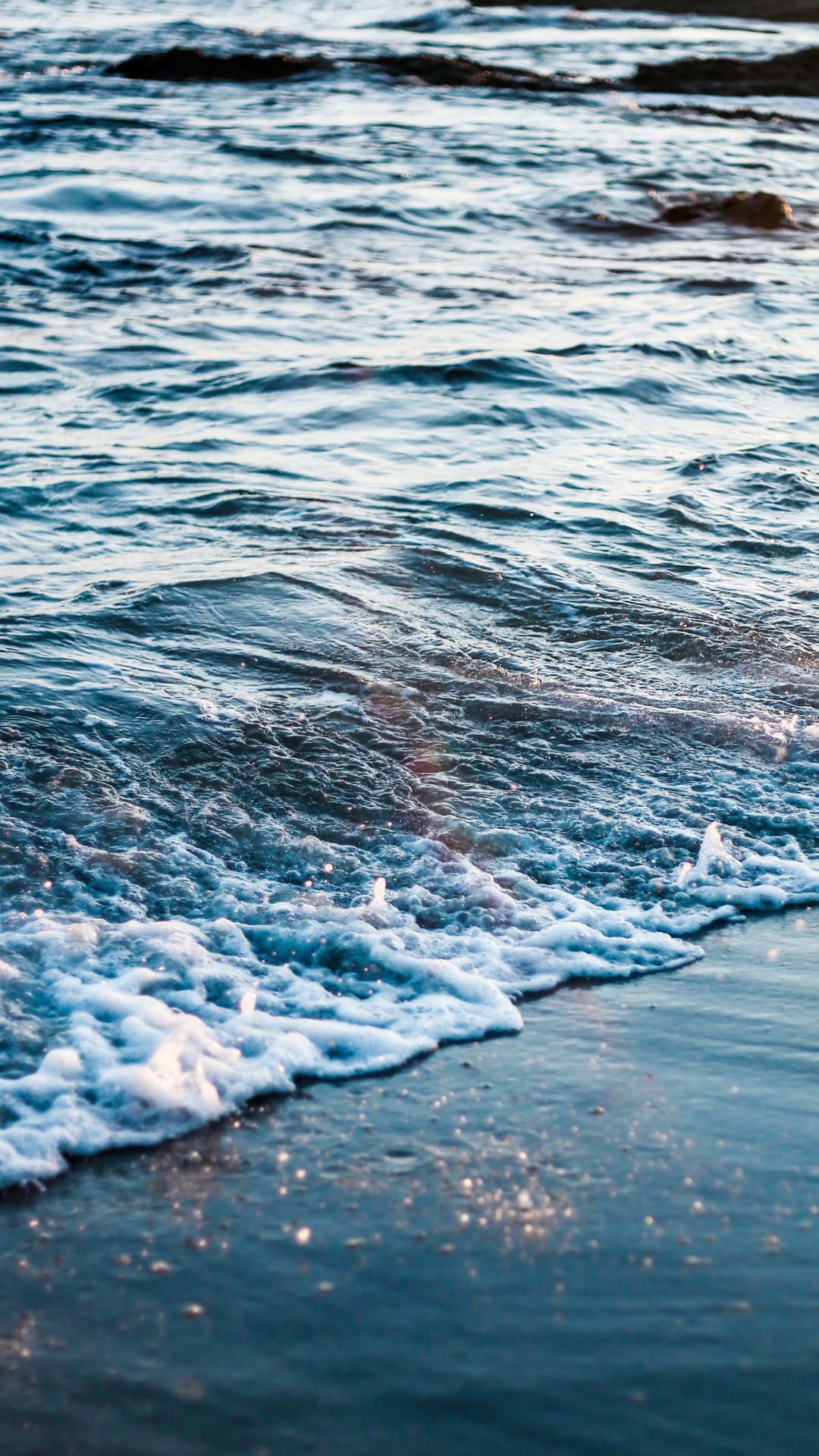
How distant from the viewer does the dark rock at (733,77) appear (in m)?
25.1

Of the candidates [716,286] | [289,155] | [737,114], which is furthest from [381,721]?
[737,114]

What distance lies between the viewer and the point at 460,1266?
7.54 ft

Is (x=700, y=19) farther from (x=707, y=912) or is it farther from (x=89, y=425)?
(x=707, y=912)

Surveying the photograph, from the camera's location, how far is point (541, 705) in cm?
459

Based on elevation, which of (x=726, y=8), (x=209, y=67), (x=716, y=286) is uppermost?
(x=726, y=8)

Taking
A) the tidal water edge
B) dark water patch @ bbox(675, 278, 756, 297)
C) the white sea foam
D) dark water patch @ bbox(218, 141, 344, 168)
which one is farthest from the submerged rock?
the white sea foam

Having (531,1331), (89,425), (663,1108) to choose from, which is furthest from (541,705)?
(89,425)

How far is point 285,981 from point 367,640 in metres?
2.12

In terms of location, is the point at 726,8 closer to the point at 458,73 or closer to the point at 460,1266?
the point at 458,73

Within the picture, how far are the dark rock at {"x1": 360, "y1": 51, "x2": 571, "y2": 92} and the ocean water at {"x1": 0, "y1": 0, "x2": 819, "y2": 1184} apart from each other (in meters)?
12.2

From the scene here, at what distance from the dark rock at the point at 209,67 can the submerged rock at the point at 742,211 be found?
1088cm

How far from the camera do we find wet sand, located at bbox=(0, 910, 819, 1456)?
200cm

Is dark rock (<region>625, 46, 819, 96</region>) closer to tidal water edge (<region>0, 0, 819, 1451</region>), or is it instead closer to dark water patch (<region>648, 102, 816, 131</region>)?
dark water patch (<region>648, 102, 816, 131</region>)

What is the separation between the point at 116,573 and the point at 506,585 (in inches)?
67.1
